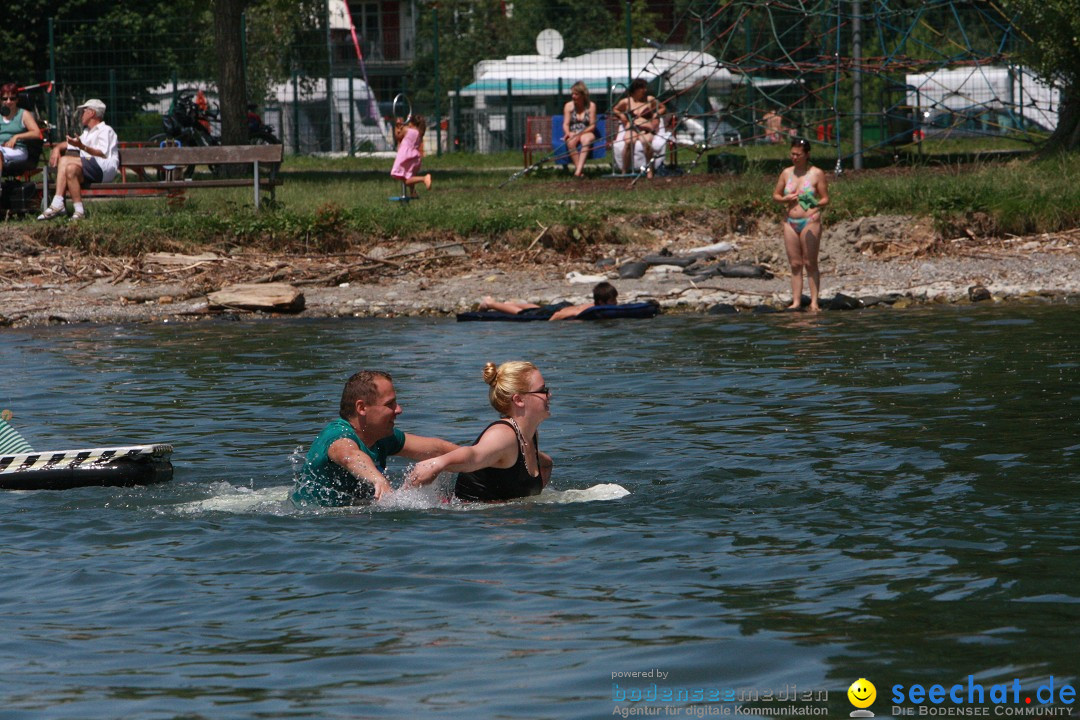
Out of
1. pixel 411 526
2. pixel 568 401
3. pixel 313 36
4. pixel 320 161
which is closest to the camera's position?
pixel 411 526

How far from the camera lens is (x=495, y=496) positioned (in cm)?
858

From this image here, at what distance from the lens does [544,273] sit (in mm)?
19453

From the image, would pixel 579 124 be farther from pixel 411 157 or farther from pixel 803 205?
pixel 803 205

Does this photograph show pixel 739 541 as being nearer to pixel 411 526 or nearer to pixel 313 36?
pixel 411 526

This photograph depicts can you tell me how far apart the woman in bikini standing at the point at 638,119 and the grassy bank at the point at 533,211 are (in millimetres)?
2466

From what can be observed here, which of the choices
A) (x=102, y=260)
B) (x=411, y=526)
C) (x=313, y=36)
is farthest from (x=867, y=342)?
(x=313, y=36)

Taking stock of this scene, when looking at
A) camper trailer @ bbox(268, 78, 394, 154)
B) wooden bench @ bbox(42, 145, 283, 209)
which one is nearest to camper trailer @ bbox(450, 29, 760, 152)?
camper trailer @ bbox(268, 78, 394, 154)

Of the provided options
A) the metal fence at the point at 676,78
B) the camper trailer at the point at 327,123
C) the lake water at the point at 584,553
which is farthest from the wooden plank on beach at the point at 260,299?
the camper trailer at the point at 327,123

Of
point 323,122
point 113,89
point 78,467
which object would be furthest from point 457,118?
point 78,467

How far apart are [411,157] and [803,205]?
7.47m

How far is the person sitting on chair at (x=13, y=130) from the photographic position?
20.3 m

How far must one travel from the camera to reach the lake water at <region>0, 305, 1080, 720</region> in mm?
5684

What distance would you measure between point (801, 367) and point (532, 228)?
24.1 ft

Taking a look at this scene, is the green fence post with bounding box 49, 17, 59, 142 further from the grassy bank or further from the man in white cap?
the man in white cap
